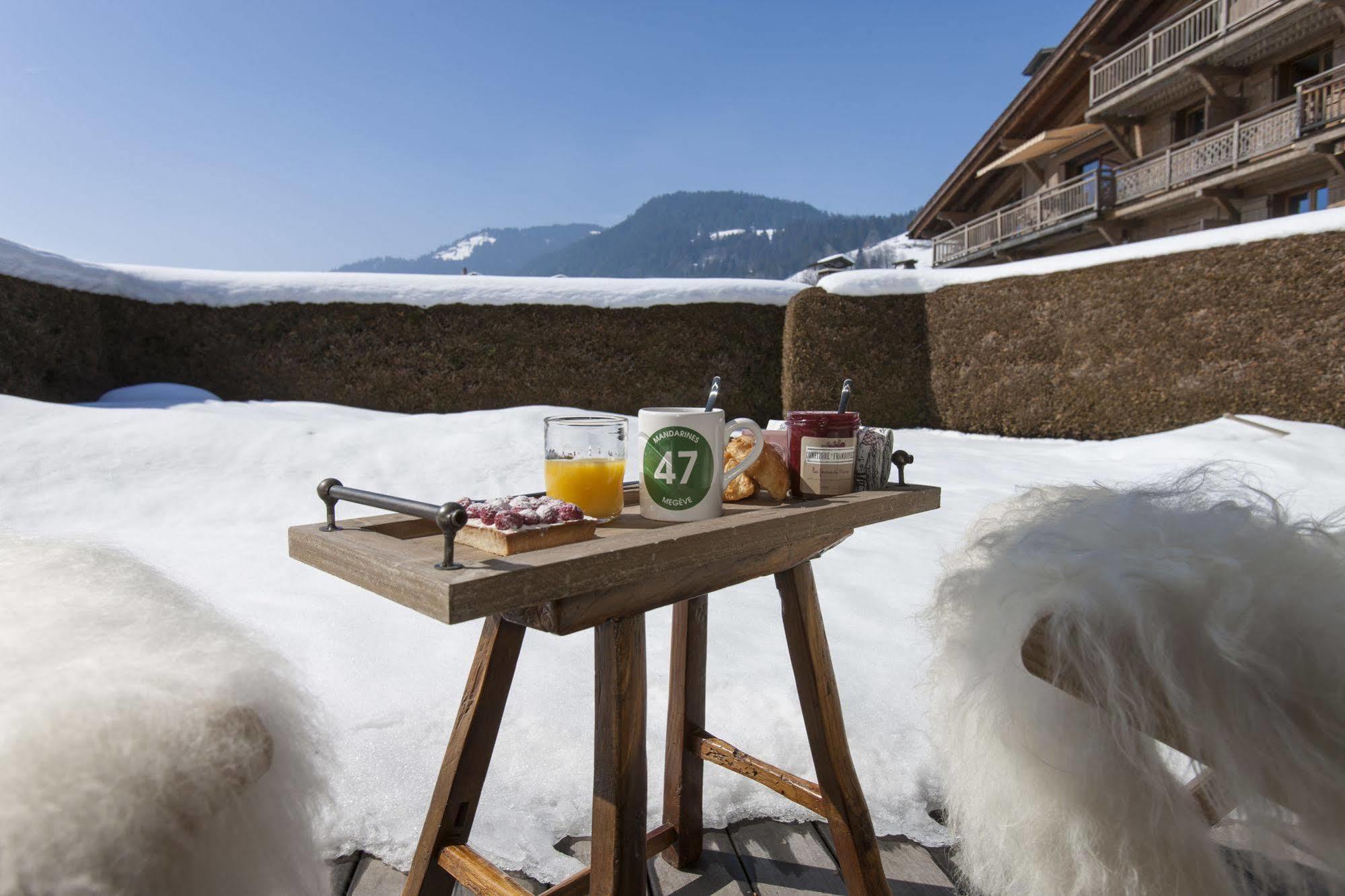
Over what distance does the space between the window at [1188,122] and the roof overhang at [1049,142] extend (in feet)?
4.03

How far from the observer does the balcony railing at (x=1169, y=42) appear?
11062 millimetres

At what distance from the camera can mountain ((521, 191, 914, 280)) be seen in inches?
4235

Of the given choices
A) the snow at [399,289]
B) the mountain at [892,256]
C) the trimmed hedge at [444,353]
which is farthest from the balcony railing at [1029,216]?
the trimmed hedge at [444,353]

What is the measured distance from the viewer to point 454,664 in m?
2.56

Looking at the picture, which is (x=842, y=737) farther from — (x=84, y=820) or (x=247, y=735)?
(x=84, y=820)

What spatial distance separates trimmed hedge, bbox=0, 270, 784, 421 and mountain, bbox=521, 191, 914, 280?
8469 cm

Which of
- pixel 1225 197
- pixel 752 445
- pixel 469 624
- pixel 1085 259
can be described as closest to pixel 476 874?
pixel 752 445

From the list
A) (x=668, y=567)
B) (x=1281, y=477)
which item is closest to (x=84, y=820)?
(x=668, y=567)

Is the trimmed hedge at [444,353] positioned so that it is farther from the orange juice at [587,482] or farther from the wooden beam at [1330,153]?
the wooden beam at [1330,153]

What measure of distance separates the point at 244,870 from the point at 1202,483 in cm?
135

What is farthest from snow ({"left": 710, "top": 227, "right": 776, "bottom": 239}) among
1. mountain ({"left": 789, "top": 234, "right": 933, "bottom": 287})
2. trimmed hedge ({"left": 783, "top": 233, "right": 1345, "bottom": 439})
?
trimmed hedge ({"left": 783, "top": 233, "right": 1345, "bottom": 439})

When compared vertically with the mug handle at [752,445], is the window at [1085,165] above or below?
above

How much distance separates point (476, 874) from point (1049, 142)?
55.2 feet

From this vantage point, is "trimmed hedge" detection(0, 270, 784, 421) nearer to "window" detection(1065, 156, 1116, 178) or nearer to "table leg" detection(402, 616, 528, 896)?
"table leg" detection(402, 616, 528, 896)
